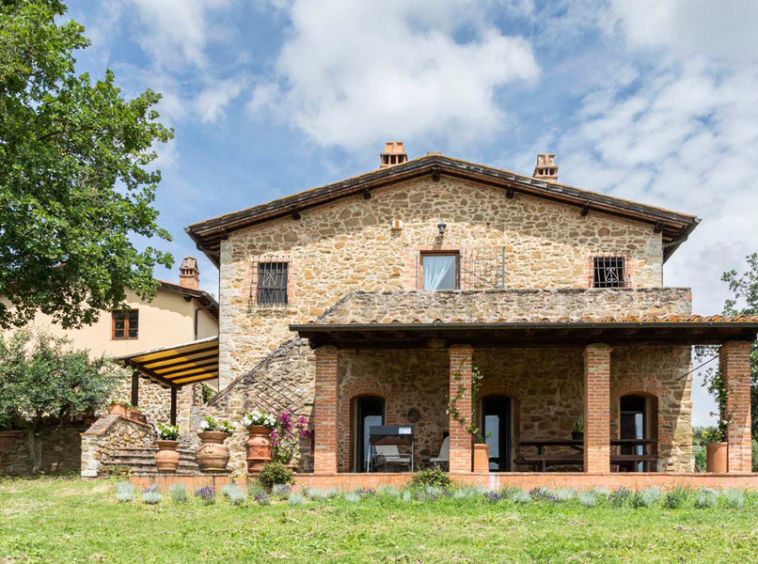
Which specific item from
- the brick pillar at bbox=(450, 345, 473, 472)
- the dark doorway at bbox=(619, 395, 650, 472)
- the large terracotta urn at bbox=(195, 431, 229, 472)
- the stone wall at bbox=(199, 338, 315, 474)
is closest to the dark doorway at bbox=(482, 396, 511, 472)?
the dark doorway at bbox=(619, 395, 650, 472)

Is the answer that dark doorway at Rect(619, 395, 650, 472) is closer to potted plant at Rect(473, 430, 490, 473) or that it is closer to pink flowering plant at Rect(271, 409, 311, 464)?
potted plant at Rect(473, 430, 490, 473)

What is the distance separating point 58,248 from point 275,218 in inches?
215

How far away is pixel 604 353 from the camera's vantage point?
14.6 m

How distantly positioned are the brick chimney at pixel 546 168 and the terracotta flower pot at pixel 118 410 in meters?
11.8

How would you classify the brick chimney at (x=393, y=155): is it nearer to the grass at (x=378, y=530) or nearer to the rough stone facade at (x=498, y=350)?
the rough stone facade at (x=498, y=350)

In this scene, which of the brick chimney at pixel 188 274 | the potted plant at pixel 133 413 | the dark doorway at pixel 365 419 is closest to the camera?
the dark doorway at pixel 365 419

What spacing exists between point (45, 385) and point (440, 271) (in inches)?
382

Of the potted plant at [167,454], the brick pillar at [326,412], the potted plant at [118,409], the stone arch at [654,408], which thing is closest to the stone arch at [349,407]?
the brick pillar at [326,412]

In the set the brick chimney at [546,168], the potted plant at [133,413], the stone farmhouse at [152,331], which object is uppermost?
the brick chimney at [546,168]

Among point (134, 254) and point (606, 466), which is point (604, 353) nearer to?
point (606, 466)

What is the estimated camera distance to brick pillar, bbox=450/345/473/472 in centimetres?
1422

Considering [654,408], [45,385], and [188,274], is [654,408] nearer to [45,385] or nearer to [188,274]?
[45,385]

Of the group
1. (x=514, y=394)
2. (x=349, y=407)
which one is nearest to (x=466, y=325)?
(x=514, y=394)

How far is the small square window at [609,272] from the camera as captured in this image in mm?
19391
